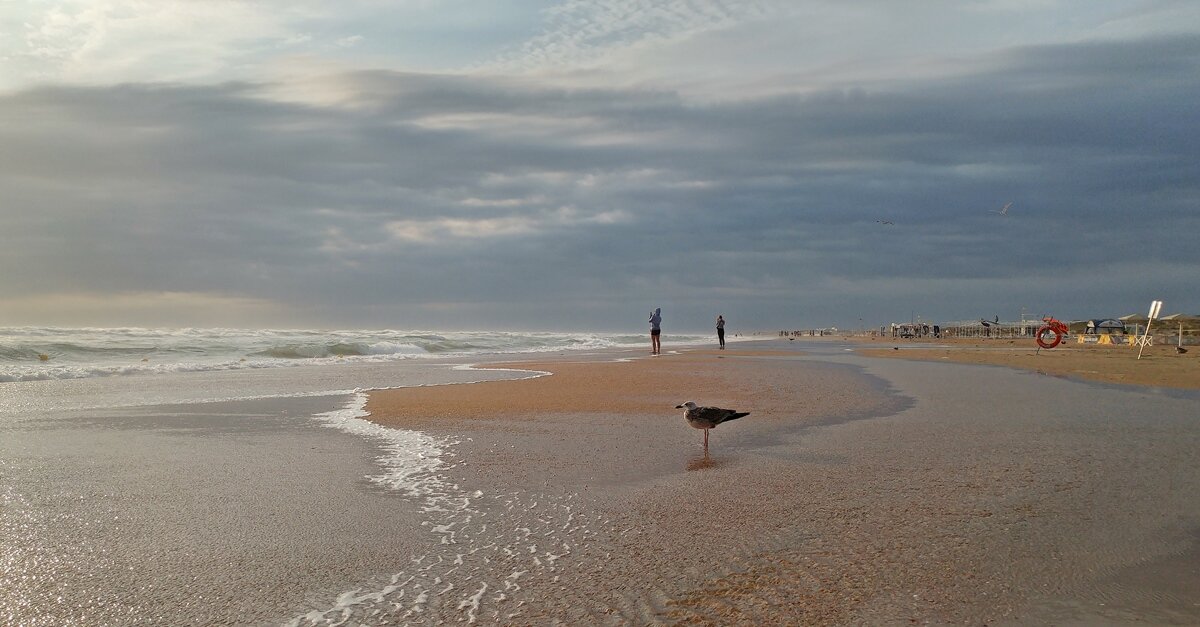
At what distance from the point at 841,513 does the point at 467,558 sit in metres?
2.74

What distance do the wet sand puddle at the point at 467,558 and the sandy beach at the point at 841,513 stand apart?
0.04m

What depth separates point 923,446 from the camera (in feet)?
28.9

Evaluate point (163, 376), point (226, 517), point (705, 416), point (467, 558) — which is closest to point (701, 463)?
point (705, 416)

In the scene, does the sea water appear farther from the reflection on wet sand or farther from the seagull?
the reflection on wet sand

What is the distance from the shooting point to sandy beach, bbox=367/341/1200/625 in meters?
4.11

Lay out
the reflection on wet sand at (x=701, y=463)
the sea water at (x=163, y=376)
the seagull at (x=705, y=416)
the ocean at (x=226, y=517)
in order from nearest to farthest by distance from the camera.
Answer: the ocean at (x=226, y=517) < the reflection on wet sand at (x=701, y=463) < the seagull at (x=705, y=416) < the sea water at (x=163, y=376)

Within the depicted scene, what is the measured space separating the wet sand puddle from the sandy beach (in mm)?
35

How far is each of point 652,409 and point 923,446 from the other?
4839mm

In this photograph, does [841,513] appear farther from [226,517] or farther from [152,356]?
[152,356]

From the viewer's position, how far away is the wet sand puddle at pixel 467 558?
13.2ft

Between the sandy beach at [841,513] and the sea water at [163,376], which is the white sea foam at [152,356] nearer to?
the sea water at [163,376]

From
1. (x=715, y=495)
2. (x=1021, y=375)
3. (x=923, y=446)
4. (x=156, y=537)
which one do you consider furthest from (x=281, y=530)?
(x=1021, y=375)

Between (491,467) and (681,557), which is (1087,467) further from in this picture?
(491,467)

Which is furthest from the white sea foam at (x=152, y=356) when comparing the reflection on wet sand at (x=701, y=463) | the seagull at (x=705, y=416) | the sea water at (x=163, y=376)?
the reflection on wet sand at (x=701, y=463)
